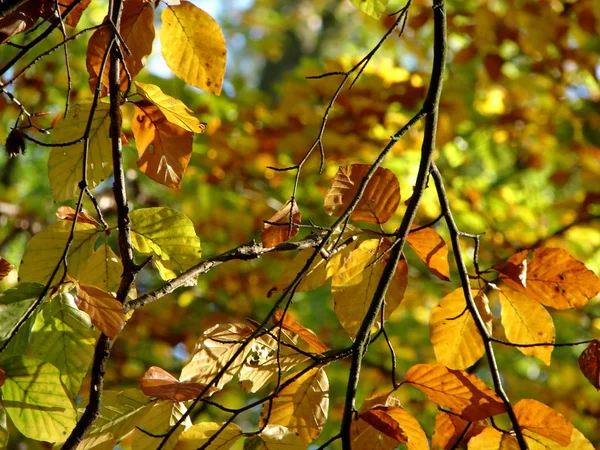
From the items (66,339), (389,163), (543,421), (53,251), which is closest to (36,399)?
(66,339)

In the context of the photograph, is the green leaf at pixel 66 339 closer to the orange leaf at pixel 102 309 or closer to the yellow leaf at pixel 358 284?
the orange leaf at pixel 102 309

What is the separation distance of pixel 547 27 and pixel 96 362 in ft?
6.99

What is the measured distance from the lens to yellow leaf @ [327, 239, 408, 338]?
716 millimetres

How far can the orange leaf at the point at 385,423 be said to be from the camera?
0.59 metres

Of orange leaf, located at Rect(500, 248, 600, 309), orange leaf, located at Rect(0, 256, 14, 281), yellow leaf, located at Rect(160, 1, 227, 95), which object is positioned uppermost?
yellow leaf, located at Rect(160, 1, 227, 95)

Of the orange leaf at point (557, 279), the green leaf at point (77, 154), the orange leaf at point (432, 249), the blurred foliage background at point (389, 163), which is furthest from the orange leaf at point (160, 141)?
the blurred foliage background at point (389, 163)

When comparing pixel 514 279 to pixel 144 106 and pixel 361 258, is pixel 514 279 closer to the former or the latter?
pixel 361 258

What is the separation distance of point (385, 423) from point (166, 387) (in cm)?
21

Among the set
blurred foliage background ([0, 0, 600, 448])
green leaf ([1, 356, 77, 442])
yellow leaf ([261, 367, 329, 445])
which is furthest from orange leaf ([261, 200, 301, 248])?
blurred foliage background ([0, 0, 600, 448])

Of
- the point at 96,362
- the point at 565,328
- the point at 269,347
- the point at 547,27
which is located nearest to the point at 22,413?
the point at 96,362

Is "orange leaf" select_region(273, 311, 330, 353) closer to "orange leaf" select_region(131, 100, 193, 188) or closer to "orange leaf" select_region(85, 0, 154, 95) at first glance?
"orange leaf" select_region(131, 100, 193, 188)

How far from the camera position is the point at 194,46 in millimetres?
711

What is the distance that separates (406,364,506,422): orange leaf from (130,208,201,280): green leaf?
A: 11.2 inches

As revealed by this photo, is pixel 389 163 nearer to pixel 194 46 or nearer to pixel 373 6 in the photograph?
pixel 373 6
